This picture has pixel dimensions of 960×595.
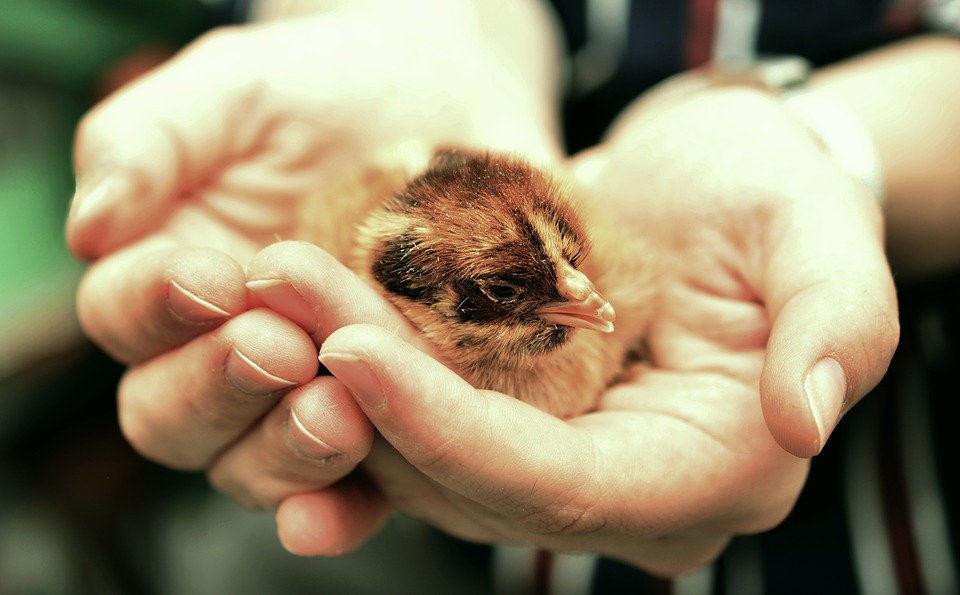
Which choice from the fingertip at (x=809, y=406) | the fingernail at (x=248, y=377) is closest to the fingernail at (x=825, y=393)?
the fingertip at (x=809, y=406)

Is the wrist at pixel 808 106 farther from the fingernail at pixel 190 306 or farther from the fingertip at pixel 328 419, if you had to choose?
the fingernail at pixel 190 306

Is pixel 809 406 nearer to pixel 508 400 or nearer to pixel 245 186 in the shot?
pixel 508 400

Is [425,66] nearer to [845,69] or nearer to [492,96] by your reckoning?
[492,96]

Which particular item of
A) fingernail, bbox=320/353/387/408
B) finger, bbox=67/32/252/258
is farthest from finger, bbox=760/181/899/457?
finger, bbox=67/32/252/258

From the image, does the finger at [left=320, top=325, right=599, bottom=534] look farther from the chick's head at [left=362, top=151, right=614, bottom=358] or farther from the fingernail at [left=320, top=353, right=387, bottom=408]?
the chick's head at [left=362, top=151, right=614, bottom=358]

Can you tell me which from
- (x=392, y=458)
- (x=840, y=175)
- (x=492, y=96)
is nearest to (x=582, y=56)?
(x=492, y=96)
